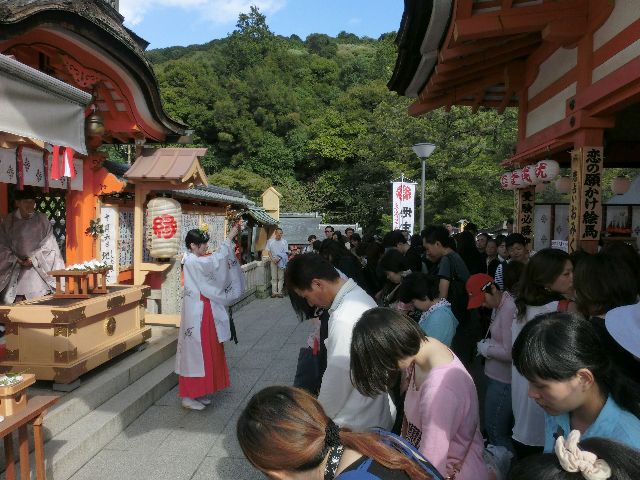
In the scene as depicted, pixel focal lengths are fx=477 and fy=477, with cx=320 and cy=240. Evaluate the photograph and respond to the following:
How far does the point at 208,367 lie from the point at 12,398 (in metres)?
2.23

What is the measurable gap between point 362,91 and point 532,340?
3666cm

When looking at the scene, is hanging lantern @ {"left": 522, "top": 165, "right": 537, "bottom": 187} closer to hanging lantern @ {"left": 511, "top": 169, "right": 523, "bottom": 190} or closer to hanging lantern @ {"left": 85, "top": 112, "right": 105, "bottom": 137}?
hanging lantern @ {"left": 511, "top": 169, "right": 523, "bottom": 190}

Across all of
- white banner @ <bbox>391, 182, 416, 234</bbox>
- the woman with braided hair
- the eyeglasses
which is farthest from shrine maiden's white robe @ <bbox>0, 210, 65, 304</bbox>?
white banner @ <bbox>391, 182, 416, 234</bbox>

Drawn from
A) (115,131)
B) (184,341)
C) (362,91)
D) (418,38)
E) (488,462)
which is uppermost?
(362,91)

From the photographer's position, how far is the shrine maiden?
4844 millimetres

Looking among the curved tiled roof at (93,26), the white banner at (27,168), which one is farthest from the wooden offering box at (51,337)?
the curved tiled roof at (93,26)

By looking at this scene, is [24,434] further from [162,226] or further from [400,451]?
[162,226]

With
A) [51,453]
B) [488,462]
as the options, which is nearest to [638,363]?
[488,462]

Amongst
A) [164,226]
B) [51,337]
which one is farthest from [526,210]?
[51,337]

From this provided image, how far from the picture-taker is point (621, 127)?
688 cm

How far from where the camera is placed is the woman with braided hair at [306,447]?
124 centimetres

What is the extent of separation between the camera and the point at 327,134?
3531 cm

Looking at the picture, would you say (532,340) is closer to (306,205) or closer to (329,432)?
(329,432)

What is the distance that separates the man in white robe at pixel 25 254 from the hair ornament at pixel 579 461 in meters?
5.79
